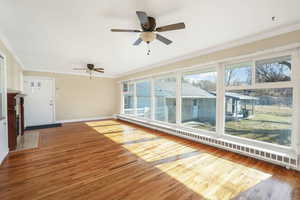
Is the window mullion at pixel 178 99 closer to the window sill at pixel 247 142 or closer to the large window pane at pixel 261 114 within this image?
the window sill at pixel 247 142

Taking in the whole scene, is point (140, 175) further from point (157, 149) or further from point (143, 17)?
point (143, 17)

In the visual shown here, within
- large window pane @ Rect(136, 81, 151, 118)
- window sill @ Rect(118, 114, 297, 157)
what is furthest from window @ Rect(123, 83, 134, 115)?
window sill @ Rect(118, 114, 297, 157)

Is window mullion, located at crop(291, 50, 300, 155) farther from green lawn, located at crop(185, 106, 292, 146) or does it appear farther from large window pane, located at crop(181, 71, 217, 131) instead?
large window pane, located at crop(181, 71, 217, 131)

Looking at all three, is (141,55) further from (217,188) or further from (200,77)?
(217,188)

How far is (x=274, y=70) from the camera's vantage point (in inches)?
103

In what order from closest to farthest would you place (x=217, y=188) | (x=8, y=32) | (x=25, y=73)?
(x=217, y=188)
(x=8, y=32)
(x=25, y=73)

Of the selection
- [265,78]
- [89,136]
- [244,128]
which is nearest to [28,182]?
[89,136]

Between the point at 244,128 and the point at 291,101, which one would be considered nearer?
the point at 291,101

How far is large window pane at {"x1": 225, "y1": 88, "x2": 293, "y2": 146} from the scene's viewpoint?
2525 mm

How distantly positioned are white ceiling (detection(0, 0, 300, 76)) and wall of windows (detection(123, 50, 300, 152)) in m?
0.70

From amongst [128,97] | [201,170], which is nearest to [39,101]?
[128,97]

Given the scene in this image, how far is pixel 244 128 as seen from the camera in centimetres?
309

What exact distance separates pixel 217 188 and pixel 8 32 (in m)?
4.43

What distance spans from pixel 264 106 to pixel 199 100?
1.48 meters
